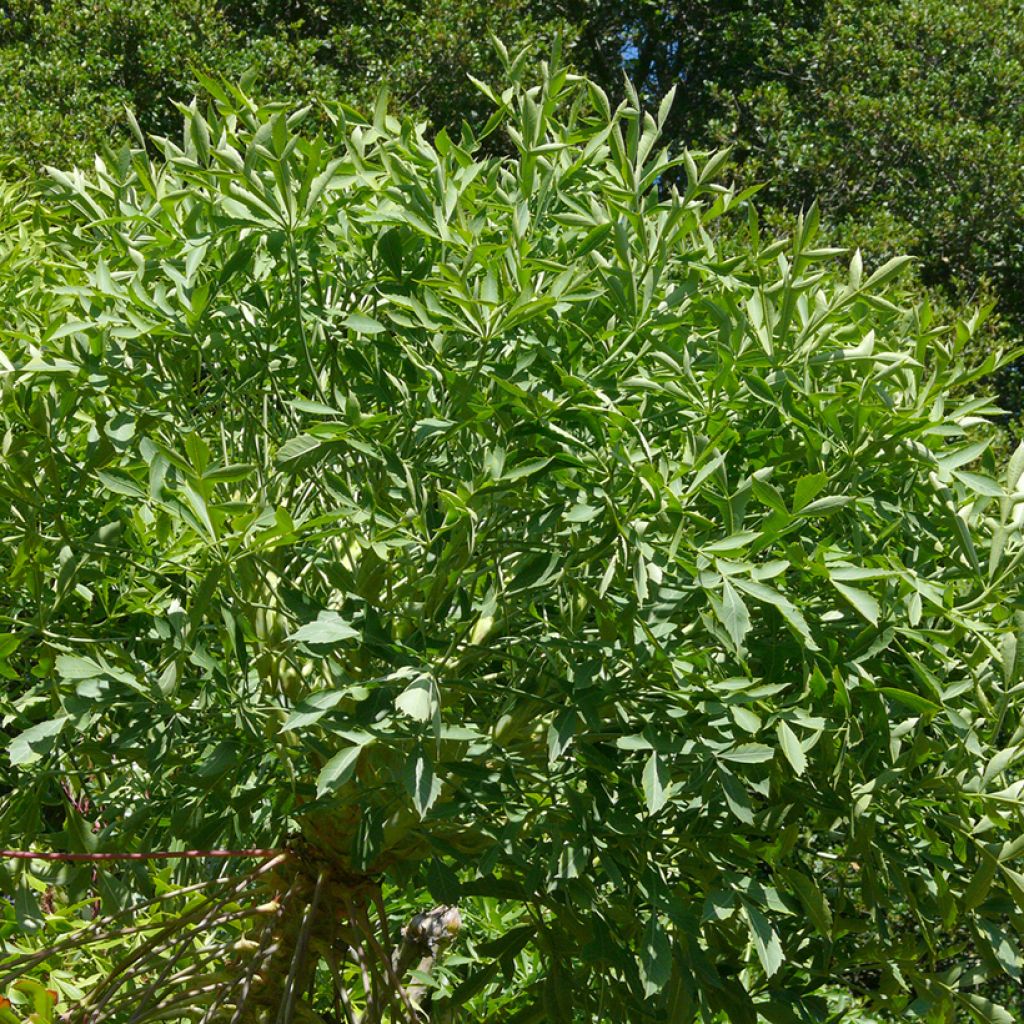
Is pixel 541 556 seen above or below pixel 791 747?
above

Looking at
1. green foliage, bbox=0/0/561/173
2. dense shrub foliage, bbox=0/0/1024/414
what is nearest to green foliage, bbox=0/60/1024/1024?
green foliage, bbox=0/0/561/173

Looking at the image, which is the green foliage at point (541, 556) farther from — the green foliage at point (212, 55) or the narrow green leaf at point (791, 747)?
the green foliage at point (212, 55)

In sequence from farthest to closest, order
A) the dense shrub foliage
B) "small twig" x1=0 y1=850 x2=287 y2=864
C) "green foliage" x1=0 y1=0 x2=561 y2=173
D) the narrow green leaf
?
the dense shrub foliage, "green foliage" x1=0 y1=0 x2=561 y2=173, "small twig" x1=0 y1=850 x2=287 y2=864, the narrow green leaf

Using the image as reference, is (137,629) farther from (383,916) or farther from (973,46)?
(973,46)

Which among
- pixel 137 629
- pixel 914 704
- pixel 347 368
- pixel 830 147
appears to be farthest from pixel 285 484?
pixel 830 147

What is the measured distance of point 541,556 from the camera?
1171mm

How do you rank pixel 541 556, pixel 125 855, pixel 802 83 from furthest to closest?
pixel 802 83
pixel 125 855
pixel 541 556

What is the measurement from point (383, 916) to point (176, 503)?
58cm

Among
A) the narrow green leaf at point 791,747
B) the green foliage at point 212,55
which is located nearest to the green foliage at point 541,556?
the narrow green leaf at point 791,747

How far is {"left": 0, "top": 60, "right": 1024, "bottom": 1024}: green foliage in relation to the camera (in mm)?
1113

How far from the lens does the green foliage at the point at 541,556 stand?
3.65 feet

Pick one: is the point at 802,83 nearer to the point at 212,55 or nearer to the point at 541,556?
the point at 212,55

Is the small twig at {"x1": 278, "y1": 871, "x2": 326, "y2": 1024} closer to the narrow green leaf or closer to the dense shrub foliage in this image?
the narrow green leaf

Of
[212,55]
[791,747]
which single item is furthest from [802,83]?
[791,747]
